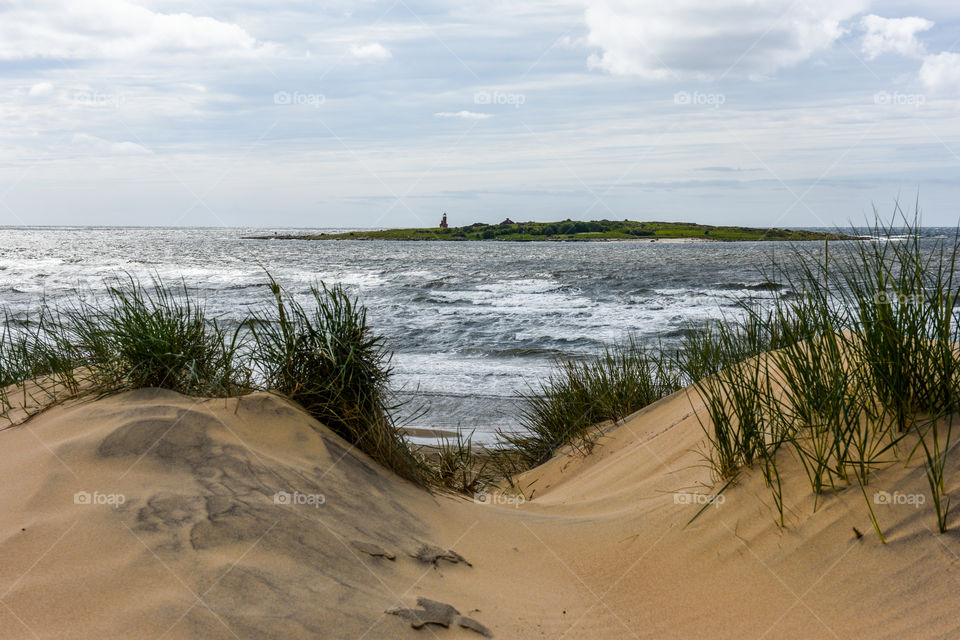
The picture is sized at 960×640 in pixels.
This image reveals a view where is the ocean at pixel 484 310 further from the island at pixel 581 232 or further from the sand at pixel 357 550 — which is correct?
the island at pixel 581 232

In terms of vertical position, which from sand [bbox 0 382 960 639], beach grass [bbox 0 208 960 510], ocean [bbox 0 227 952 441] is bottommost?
ocean [bbox 0 227 952 441]

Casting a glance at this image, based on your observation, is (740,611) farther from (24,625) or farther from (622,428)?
(622,428)

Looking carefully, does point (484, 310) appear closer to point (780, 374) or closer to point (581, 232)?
point (780, 374)

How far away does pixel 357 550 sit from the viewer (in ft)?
9.45

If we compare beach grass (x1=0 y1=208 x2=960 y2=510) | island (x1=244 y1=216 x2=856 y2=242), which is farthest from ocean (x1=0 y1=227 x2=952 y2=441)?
island (x1=244 y1=216 x2=856 y2=242)

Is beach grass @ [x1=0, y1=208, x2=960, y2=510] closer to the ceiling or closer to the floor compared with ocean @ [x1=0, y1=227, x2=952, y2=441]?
closer to the ceiling

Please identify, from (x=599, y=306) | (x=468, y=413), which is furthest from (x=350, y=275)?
(x=468, y=413)

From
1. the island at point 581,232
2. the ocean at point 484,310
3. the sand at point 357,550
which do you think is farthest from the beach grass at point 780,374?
the island at point 581,232

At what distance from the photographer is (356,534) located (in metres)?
3.00

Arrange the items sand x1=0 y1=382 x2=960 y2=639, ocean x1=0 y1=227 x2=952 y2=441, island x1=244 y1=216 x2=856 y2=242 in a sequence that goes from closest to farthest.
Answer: sand x1=0 y1=382 x2=960 y2=639, ocean x1=0 y1=227 x2=952 y2=441, island x1=244 y1=216 x2=856 y2=242

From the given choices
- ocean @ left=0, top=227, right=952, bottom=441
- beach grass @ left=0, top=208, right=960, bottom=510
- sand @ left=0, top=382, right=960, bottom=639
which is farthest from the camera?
ocean @ left=0, top=227, right=952, bottom=441

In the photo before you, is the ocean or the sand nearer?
the sand

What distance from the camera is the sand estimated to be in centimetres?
231

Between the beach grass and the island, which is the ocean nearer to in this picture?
the beach grass
